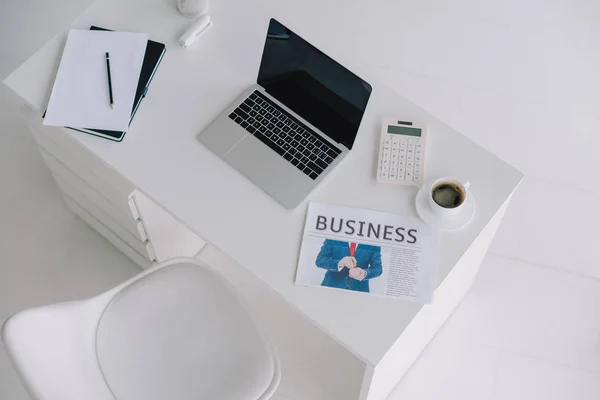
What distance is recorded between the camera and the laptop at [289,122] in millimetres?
1899

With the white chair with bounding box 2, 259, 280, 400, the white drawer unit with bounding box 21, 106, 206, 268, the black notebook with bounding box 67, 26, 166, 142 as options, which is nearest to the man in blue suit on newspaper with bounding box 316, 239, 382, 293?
the white chair with bounding box 2, 259, 280, 400

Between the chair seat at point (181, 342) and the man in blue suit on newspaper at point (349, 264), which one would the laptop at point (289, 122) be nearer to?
the man in blue suit on newspaper at point (349, 264)

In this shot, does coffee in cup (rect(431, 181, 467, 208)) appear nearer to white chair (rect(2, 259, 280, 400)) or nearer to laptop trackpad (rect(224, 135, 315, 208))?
laptop trackpad (rect(224, 135, 315, 208))

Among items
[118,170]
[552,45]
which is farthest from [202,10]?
[552,45]

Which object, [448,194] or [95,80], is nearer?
[448,194]

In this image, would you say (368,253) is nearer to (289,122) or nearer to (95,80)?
(289,122)

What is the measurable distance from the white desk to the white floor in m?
0.36

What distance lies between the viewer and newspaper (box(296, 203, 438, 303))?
182cm

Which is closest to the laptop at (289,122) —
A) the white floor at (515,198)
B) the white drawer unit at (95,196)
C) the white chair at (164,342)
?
the white chair at (164,342)

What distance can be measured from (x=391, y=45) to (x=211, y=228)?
142cm

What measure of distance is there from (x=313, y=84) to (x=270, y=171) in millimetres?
247

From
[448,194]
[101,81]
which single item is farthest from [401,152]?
[101,81]

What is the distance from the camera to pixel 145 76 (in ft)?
6.84

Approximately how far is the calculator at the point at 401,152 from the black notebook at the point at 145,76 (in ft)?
2.12
